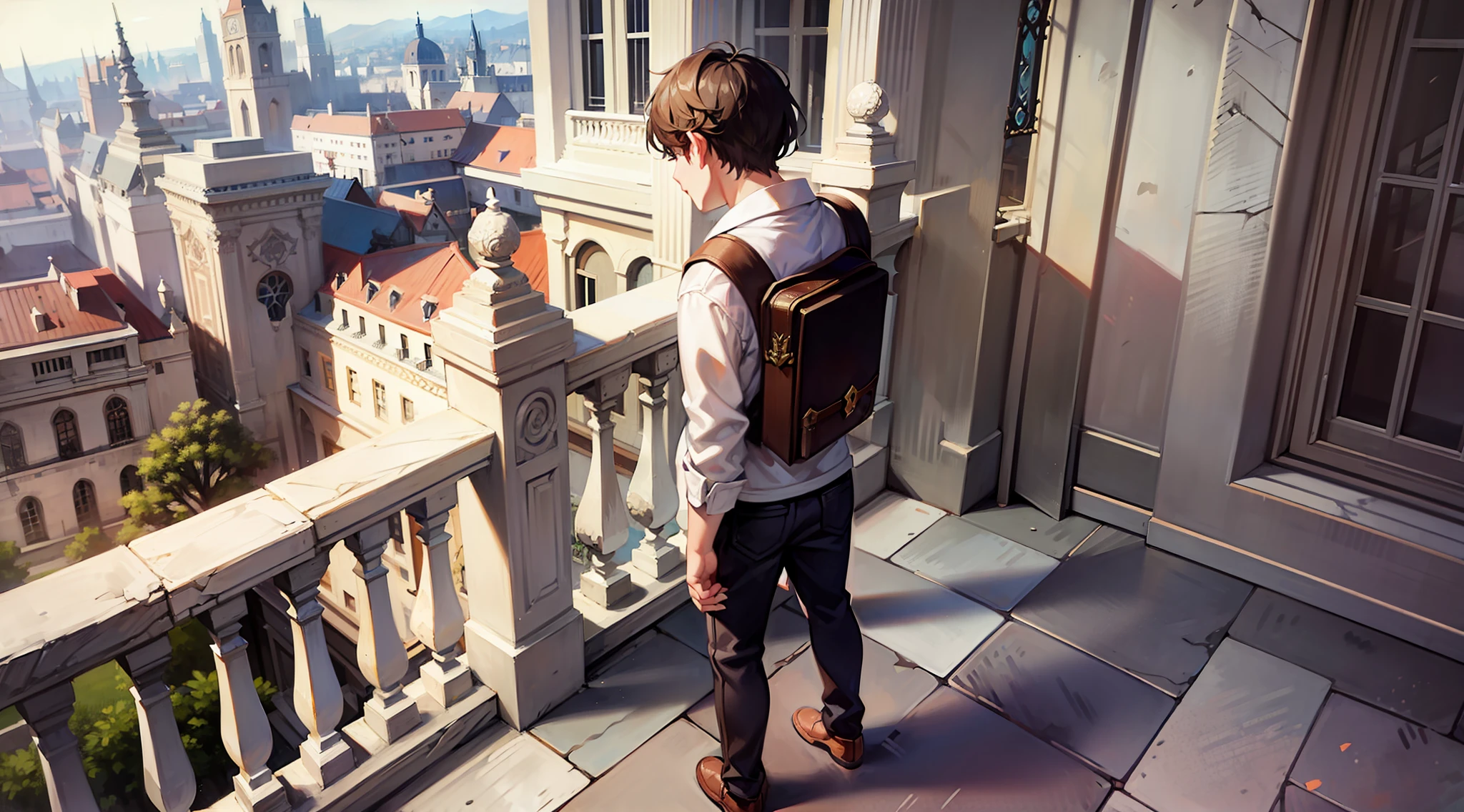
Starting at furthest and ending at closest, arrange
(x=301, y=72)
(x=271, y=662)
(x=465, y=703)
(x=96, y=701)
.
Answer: (x=301, y=72) < (x=271, y=662) < (x=96, y=701) < (x=465, y=703)

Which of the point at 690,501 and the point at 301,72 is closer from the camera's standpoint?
the point at 690,501

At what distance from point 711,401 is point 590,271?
50.1 feet

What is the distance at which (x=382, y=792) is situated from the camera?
7.13 feet

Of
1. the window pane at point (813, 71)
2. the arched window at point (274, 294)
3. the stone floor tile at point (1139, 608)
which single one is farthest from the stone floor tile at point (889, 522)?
the arched window at point (274, 294)

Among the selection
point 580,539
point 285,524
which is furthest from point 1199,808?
point 285,524

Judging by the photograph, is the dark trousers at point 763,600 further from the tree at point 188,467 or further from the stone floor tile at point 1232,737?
the tree at point 188,467

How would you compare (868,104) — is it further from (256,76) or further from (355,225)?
(256,76)

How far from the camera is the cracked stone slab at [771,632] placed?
2717mm

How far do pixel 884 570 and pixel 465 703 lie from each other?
5.15 feet

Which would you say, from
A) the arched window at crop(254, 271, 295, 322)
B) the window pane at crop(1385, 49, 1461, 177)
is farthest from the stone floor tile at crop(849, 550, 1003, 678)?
the arched window at crop(254, 271, 295, 322)

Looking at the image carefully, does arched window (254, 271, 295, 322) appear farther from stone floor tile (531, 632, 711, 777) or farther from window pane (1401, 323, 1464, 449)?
window pane (1401, 323, 1464, 449)

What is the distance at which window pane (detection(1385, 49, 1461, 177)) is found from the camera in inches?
105

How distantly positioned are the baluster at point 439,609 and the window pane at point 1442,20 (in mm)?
3153

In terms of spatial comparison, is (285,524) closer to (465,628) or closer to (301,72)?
(465,628)
